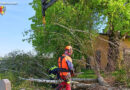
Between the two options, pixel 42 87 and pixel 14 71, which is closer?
pixel 42 87

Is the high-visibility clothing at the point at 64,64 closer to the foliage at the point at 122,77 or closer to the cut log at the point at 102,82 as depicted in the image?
the cut log at the point at 102,82

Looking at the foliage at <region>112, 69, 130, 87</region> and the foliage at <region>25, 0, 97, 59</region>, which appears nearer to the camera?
the foliage at <region>112, 69, 130, 87</region>

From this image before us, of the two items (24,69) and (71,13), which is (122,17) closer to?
(71,13)

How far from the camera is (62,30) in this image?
1150 cm

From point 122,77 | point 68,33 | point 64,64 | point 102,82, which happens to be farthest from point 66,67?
point 68,33

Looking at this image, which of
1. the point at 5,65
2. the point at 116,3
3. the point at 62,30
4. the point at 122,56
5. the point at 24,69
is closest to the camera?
the point at 122,56

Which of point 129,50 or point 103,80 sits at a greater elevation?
point 129,50

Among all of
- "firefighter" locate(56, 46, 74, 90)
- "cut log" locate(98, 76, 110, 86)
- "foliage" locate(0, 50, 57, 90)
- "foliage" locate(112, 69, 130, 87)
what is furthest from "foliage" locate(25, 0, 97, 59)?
"firefighter" locate(56, 46, 74, 90)

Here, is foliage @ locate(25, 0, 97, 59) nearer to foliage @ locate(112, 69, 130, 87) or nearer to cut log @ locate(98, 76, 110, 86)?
cut log @ locate(98, 76, 110, 86)

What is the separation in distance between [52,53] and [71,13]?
2946 mm

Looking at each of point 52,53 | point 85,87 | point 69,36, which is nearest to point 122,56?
point 85,87

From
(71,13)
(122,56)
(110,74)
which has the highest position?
(71,13)

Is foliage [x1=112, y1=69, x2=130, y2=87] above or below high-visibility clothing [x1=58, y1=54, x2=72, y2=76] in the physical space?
below

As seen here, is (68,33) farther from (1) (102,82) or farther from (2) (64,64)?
(2) (64,64)
